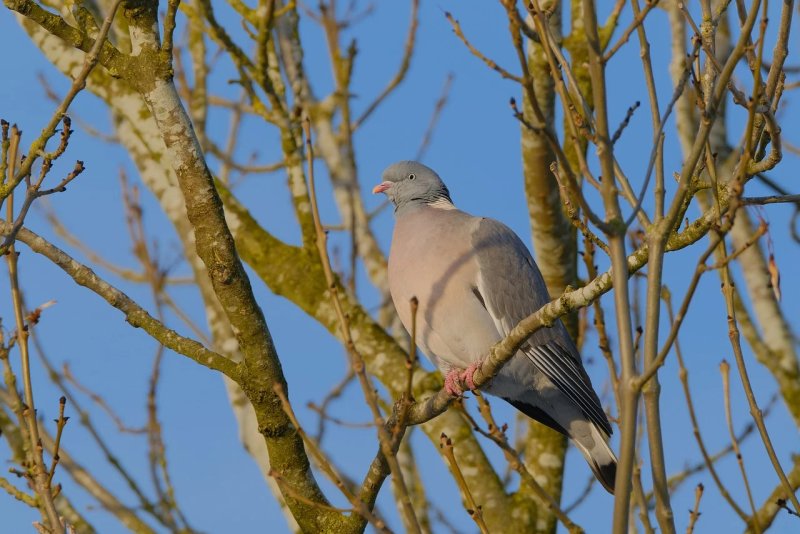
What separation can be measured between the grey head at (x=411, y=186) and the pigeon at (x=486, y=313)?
32 cm

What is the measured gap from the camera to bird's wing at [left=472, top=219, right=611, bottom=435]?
4609mm

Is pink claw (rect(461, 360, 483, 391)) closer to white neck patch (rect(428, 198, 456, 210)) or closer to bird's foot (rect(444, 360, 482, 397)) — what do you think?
bird's foot (rect(444, 360, 482, 397))

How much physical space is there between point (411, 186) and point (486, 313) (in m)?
1.10

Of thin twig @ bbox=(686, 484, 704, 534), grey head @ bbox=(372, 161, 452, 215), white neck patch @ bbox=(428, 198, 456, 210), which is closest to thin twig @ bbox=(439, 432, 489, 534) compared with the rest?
thin twig @ bbox=(686, 484, 704, 534)

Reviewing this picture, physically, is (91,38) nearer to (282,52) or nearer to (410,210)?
(410,210)

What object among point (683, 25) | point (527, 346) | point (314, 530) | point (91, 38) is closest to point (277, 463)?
point (314, 530)

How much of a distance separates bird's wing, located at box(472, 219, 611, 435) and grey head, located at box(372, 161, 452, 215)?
1.80ft

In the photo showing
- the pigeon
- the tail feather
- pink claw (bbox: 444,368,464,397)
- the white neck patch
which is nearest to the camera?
pink claw (bbox: 444,368,464,397)

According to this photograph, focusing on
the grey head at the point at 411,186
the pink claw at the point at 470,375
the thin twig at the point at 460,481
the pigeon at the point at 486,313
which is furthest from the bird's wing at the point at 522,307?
the thin twig at the point at 460,481

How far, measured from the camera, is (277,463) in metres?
3.81

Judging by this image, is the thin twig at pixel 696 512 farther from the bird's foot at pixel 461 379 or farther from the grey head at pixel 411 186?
the grey head at pixel 411 186

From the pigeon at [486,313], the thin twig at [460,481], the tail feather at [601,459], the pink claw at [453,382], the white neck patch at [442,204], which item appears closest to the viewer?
the thin twig at [460,481]

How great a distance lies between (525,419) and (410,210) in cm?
258

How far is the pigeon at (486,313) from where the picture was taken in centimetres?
458
